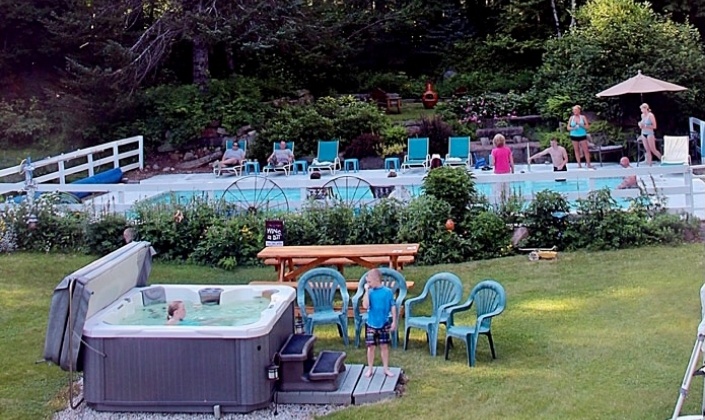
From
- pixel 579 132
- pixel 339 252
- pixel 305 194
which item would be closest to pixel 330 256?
pixel 339 252

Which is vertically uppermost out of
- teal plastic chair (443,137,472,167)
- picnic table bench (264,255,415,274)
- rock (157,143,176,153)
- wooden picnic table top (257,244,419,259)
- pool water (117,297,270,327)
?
rock (157,143,176,153)

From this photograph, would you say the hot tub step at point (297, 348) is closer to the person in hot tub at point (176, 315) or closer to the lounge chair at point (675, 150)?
the person in hot tub at point (176, 315)

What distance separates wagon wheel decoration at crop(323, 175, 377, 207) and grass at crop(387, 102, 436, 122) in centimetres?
994

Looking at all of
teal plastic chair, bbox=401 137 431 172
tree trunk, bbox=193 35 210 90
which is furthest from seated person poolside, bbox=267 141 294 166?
tree trunk, bbox=193 35 210 90

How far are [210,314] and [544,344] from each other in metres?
3.00

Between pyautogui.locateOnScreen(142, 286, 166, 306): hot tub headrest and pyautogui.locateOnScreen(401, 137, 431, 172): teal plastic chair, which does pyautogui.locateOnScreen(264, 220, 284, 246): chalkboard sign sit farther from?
pyautogui.locateOnScreen(401, 137, 431, 172): teal plastic chair

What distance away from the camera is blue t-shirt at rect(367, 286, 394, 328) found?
657cm

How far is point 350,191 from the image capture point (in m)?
12.7

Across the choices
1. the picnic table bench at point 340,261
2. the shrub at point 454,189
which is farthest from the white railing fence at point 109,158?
the picnic table bench at point 340,261

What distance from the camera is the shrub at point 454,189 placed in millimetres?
11227

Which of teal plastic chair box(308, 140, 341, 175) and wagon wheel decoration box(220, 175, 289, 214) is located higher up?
teal plastic chair box(308, 140, 341, 175)

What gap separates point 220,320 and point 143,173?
14.2 meters

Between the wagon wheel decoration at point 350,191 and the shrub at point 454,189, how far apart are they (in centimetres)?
98

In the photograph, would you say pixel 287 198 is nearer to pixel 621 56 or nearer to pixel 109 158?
pixel 109 158
